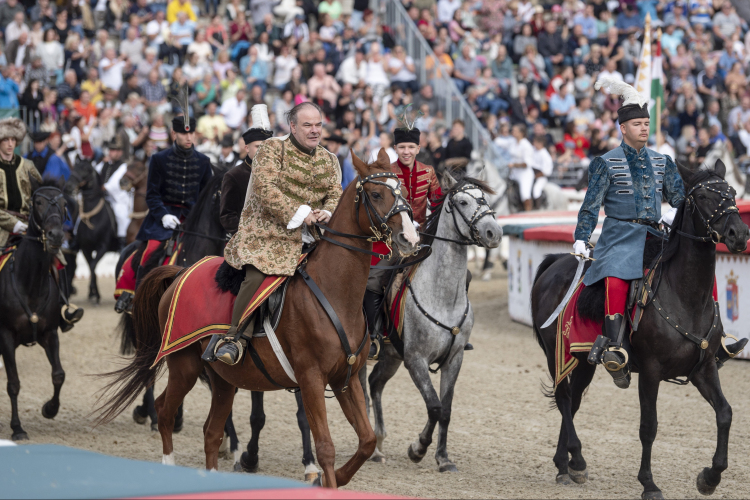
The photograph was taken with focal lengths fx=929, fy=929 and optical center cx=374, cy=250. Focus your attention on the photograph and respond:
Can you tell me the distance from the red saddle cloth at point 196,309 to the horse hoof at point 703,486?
2.92m

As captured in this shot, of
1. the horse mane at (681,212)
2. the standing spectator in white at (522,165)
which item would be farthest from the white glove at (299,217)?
the standing spectator in white at (522,165)

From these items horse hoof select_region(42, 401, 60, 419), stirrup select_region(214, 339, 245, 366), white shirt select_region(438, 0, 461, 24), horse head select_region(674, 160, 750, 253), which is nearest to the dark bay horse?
horse hoof select_region(42, 401, 60, 419)

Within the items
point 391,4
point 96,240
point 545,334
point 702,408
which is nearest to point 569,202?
point 391,4

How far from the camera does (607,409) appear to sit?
28.7 feet

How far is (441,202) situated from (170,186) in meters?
2.86

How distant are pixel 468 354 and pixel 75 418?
4962 millimetres

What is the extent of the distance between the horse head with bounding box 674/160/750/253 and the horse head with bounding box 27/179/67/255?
5.16m

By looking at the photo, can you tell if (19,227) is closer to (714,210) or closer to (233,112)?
(714,210)

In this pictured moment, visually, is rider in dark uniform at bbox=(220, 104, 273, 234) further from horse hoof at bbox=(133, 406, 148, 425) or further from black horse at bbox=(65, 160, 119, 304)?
black horse at bbox=(65, 160, 119, 304)

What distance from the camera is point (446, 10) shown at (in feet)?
78.4

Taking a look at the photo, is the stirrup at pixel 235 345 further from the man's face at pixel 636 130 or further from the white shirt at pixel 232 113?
the white shirt at pixel 232 113

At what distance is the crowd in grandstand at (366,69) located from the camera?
17953 mm

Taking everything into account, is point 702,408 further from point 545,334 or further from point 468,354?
point 468,354

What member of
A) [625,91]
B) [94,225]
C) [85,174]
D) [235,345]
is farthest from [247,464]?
[94,225]
